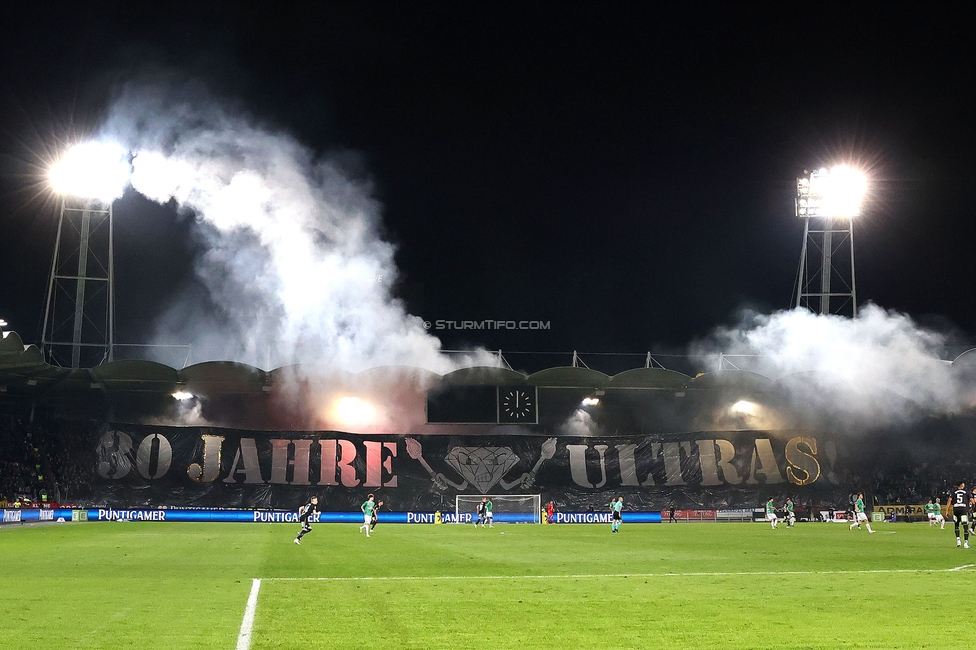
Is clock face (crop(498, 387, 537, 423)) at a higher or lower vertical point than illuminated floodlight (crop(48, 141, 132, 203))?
lower

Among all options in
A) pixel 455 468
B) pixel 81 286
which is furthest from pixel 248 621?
pixel 455 468

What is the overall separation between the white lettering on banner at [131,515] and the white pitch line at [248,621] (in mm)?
38924

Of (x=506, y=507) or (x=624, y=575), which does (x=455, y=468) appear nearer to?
(x=506, y=507)

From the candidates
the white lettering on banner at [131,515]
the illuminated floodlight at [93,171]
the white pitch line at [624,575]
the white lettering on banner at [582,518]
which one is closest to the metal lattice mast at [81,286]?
the illuminated floodlight at [93,171]

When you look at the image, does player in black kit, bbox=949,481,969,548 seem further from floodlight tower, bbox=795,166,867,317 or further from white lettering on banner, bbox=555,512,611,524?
white lettering on banner, bbox=555,512,611,524

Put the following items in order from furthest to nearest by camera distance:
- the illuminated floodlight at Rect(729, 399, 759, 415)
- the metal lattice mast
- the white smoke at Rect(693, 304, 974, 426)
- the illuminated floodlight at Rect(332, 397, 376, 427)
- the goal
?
the illuminated floodlight at Rect(729, 399, 759, 415), the illuminated floodlight at Rect(332, 397, 376, 427), the goal, the white smoke at Rect(693, 304, 974, 426), the metal lattice mast

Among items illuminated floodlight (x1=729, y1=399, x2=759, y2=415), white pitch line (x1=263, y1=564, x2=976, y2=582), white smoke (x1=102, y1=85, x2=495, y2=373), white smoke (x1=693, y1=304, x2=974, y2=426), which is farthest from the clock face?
white pitch line (x1=263, y1=564, x2=976, y2=582)

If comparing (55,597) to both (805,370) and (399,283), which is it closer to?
(399,283)

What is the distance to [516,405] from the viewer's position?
5178cm

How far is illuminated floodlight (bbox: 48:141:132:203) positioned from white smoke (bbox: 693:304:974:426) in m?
35.5

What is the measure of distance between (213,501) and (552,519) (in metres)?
20.0

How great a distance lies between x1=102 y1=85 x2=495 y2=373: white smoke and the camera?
42844 millimetres

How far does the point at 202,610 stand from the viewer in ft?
37.6

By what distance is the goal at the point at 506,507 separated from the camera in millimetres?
52844
